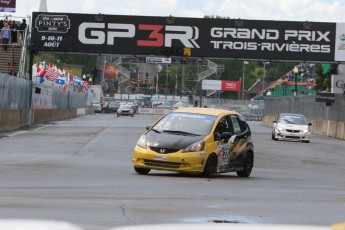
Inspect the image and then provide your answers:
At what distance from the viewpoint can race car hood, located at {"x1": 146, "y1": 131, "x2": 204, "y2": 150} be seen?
1698 cm

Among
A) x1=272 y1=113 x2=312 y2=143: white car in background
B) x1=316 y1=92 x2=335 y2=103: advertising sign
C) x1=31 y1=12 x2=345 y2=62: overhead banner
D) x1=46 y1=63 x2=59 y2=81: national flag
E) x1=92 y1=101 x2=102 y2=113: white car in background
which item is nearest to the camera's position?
x1=272 y1=113 x2=312 y2=143: white car in background

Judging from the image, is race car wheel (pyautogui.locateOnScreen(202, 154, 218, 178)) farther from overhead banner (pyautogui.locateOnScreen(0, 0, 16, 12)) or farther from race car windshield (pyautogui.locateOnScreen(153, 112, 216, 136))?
overhead banner (pyautogui.locateOnScreen(0, 0, 16, 12))

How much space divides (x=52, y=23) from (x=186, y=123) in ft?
108

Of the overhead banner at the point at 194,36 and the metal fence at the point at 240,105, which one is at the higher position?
the overhead banner at the point at 194,36

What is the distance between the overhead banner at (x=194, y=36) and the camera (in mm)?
49031

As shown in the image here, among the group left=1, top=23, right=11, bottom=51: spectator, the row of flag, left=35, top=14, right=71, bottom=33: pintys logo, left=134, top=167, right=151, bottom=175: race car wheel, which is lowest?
left=134, top=167, right=151, bottom=175: race car wheel

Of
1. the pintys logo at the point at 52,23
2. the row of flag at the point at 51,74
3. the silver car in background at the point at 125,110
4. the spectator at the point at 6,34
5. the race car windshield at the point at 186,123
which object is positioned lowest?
the silver car in background at the point at 125,110

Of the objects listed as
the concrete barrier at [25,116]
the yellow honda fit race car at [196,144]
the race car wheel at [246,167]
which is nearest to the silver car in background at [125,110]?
the concrete barrier at [25,116]

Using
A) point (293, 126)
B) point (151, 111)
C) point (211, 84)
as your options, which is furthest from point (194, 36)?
point (211, 84)

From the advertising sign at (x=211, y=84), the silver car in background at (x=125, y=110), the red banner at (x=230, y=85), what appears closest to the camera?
the silver car in background at (x=125, y=110)

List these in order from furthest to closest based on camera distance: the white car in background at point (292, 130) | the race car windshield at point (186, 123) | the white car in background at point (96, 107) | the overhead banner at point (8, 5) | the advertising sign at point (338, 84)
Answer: the white car in background at point (96, 107) < the advertising sign at point (338, 84) < the overhead banner at point (8, 5) < the white car in background at point (292, 130) < the race car windshield at point (186, 123)

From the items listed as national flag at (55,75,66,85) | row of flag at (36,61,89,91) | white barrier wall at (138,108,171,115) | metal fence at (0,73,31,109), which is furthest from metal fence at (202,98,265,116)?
metal fence at (0,73,31,109)

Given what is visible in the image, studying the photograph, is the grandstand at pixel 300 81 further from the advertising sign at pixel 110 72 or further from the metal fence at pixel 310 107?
the advertising sign at pixel 110 72

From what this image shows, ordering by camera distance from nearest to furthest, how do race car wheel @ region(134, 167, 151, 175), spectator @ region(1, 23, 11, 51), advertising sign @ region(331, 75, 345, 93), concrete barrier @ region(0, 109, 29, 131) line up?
race car wheel @ region(134, 167, 151, 175) → concrete barrier @ region(0, 109, 29, 131) → spectator @ region(1, 23, 11, 51) → advertising sign @ region(331, 75, 345, 93)
